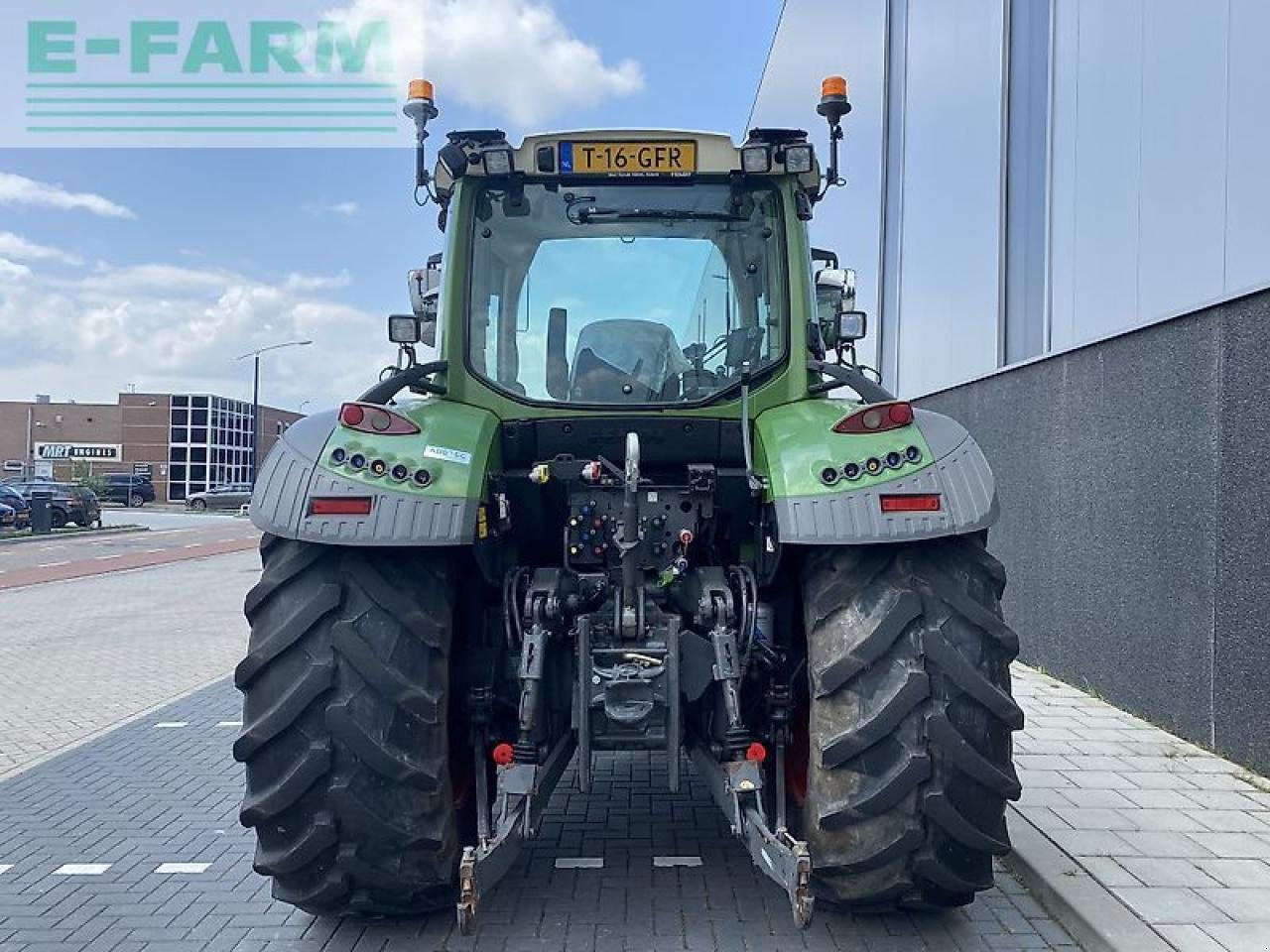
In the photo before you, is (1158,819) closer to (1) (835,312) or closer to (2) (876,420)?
(2) (876,420)

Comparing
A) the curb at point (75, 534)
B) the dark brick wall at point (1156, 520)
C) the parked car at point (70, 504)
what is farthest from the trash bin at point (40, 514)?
the dark brick wall at point (1156, 520)

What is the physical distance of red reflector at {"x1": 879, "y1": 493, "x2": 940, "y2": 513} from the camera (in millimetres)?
3404

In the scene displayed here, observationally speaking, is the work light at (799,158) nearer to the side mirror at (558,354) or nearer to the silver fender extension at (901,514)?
the side mirror at (558,354)

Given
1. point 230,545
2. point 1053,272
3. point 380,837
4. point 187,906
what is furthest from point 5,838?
point 230,545

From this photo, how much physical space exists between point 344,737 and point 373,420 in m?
1.08

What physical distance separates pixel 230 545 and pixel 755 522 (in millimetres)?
26018

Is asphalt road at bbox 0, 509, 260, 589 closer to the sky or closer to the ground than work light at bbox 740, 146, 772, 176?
closer to the ground

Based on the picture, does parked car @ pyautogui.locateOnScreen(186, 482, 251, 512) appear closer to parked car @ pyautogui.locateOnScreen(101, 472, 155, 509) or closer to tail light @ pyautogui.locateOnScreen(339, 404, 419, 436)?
parked car @ pyautogui.locateOnScreen(101, 472, 155, 509)

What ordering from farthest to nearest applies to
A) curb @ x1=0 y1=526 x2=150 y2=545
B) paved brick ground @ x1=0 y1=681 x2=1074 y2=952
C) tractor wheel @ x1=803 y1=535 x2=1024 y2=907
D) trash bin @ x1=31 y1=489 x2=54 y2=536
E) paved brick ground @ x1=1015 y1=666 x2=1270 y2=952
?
trash bin @ x1=31 y1=489 x2=54 y2=536
curb @ x1=0 y1=526 x2=150 y2=545
paved brick ground @ x1=1015 y1=666 x2=1270 y2=952
paved brick ground @ x1=0 y1=681 x2=1074 y2=952
tractor wheel @ x1=803 y1=535 x2=1024 y2=907

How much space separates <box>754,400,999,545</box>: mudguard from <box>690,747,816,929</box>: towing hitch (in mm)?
824

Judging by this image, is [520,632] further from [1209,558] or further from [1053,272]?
[1053,272]

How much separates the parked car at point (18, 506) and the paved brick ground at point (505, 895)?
32.2 metres

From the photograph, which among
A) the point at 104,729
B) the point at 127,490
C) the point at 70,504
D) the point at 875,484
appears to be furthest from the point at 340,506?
the point at 127,490

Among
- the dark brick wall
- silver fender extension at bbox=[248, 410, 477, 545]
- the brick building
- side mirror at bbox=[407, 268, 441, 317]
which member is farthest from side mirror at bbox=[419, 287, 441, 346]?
the brick building
